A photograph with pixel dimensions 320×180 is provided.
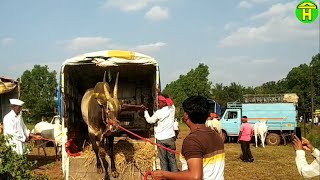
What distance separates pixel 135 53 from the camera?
8.66 meters

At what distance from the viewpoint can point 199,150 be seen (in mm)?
3381

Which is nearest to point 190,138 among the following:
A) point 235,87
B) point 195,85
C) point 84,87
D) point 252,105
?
point 84,87

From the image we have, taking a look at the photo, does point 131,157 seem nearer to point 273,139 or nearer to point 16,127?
point 16,127

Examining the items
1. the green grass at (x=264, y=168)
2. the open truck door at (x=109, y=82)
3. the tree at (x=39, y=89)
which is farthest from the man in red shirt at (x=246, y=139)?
the tree at (x=39, y=89)

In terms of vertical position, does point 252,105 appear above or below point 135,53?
below

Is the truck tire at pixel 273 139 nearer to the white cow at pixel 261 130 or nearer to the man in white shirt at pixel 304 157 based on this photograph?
the white cow at pixel 261 130

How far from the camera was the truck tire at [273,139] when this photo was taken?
78.1 ft

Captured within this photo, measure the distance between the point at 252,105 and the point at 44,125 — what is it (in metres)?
13.8

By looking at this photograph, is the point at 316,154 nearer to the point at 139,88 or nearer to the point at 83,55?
the point at 83,55

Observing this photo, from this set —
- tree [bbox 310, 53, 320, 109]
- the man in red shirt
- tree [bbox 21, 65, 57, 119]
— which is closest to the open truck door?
the man in red shirt

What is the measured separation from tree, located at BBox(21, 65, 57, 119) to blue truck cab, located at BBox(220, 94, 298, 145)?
5328 centimetres

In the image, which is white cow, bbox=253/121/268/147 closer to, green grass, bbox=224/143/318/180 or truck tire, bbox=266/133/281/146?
truck tire, bbox=266/133/281/146

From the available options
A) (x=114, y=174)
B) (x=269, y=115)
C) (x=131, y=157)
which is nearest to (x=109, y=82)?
(x=131, y=157)

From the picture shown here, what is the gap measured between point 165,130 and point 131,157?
97cm
